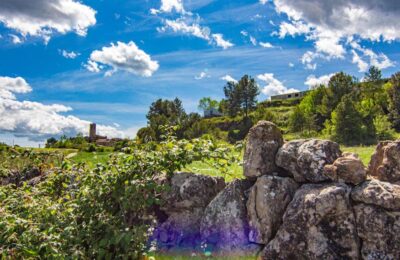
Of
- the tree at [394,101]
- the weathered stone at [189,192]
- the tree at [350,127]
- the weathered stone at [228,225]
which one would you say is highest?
the tree at [394,101]

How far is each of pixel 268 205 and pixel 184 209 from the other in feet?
6.22

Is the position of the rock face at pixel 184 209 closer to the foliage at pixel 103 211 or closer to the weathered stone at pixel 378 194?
the foliage at pixel 103 211

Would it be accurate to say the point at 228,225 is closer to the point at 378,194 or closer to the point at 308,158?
the point at 308,158

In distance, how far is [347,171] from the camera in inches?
219

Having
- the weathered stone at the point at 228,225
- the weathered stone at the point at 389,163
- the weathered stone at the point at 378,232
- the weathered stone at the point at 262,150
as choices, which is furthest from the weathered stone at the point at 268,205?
the weathered stone at the point at 389,163

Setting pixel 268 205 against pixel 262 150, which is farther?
pixel 262 150

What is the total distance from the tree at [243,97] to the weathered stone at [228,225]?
104521 mm

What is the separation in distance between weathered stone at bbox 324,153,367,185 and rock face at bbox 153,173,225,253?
2.47 metres

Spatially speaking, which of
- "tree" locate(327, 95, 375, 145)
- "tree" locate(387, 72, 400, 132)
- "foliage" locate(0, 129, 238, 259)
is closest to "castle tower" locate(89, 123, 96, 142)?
"tree" locate(327, 95, 375, 145)

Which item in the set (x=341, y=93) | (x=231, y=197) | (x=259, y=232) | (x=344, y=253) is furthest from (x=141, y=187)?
(x=341, y=93)

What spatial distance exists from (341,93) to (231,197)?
237 feet

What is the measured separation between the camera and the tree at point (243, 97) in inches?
4402

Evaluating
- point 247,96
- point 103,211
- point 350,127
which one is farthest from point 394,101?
point 103,211

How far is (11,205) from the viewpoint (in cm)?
711
